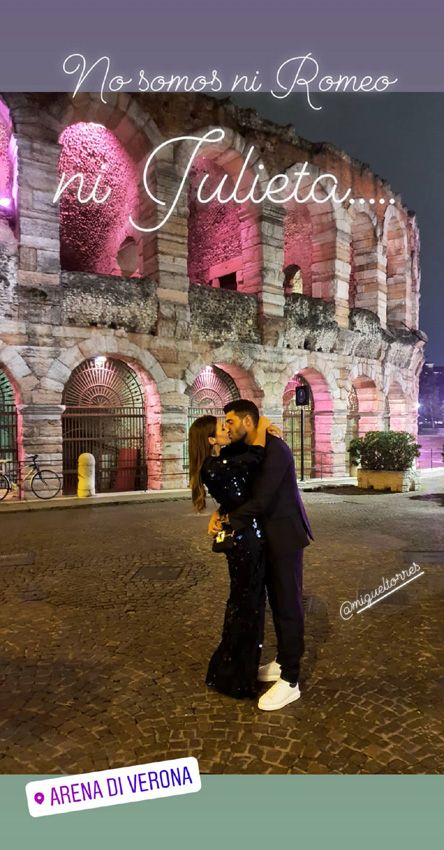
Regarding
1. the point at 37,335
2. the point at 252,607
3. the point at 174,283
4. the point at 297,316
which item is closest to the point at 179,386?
the point at 174,283

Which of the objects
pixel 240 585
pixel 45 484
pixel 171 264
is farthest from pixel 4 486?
pixel 240 585

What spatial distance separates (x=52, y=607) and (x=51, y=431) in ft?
26.4

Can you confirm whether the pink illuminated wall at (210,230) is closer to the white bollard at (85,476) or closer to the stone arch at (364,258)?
the stone arch at (364,258)

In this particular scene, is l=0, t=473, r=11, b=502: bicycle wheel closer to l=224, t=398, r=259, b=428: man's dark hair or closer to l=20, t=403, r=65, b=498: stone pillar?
l=20, t=403, r=65, b=498: stone pillar

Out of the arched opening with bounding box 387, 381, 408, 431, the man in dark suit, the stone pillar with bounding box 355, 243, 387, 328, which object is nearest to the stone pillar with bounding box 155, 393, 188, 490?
the stone pillar with bounding box 355, 243, 387, 328

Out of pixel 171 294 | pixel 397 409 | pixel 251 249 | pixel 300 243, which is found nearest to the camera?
pixel 171 294

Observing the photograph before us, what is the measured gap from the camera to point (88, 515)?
10.2m

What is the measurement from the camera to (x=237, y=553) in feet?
10.1

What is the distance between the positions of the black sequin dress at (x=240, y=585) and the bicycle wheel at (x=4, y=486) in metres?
9.44

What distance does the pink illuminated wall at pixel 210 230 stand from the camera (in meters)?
17.1

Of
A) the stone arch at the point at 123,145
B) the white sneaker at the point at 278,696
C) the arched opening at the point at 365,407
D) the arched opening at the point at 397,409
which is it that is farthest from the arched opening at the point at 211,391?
the white sneaker at the point at 278,696

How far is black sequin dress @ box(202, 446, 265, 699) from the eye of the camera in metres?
2.99

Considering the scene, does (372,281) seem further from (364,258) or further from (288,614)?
(288,614)

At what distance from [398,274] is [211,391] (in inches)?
387
